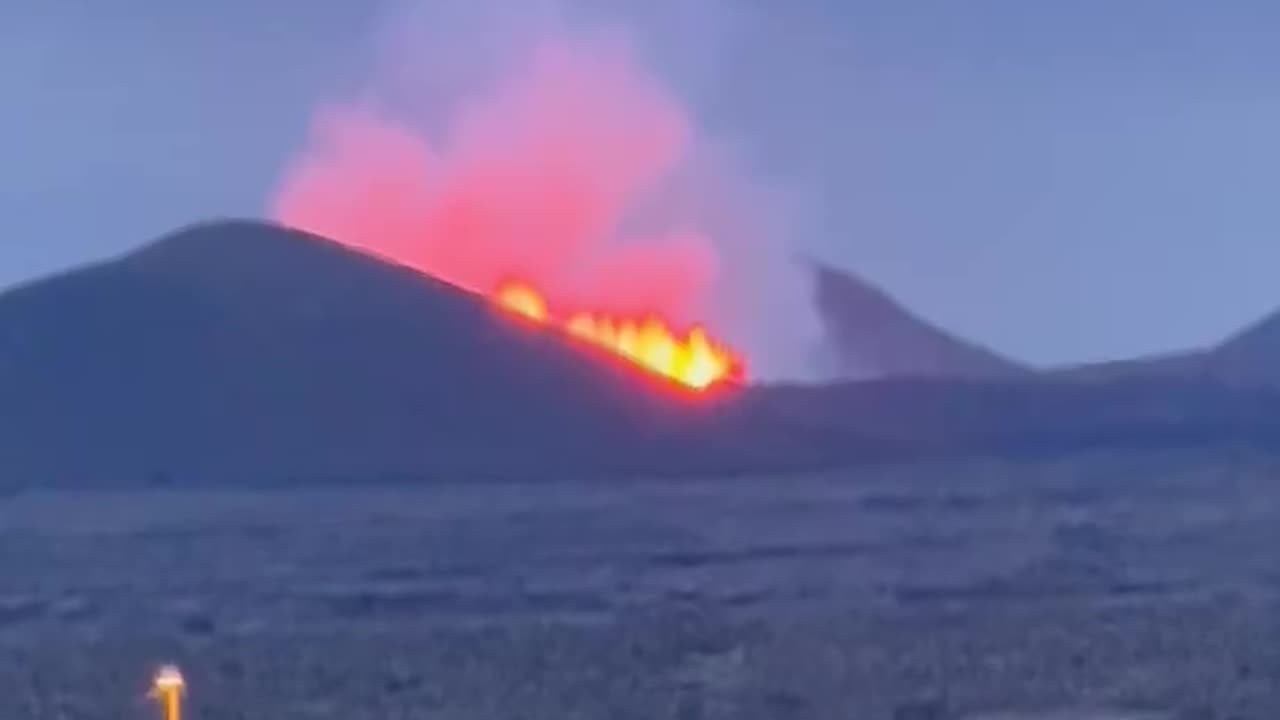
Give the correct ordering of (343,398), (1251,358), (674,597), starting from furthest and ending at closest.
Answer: (1251,358), (343,398), (674,597)

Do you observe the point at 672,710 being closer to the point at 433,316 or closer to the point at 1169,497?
the point at 1169,497

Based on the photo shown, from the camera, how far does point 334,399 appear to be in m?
112

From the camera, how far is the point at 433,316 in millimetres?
114750

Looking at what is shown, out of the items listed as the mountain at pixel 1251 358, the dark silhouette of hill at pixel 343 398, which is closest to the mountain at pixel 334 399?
the dark silhouette of hill at pixel 343 398

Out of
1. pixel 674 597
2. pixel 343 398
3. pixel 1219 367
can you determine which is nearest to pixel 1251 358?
pixel 1219 367

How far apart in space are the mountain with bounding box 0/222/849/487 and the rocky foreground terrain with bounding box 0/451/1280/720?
2.36 m

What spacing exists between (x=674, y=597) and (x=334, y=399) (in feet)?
149

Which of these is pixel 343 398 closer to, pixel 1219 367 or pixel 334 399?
pixel 334 399

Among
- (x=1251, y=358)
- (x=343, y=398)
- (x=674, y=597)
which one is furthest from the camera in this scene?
(x=1251, y=358)

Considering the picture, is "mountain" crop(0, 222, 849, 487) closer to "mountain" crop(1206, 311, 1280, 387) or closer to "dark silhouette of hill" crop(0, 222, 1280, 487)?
→ "dark silhouette of hill" crop(0, 222, 1280, 487)

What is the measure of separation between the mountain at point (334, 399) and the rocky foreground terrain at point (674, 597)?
2.36 meters

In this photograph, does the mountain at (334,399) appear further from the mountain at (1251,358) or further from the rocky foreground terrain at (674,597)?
the mountain at (1251,358)

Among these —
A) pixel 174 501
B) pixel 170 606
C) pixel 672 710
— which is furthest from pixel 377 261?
pixel 672 710

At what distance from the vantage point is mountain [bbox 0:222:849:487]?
110188 mm
